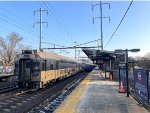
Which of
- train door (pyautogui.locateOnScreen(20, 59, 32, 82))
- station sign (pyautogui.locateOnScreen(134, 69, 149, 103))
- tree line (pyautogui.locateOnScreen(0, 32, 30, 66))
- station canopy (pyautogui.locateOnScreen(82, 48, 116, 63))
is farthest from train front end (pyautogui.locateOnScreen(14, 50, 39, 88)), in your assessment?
tree line (pyautogui.locateOnScreen(0, 32, 30, 66))

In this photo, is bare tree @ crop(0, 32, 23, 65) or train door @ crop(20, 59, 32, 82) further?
bare tree @ crop(0, 32, 23, 65)

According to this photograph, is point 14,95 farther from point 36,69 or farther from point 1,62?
point 1,62

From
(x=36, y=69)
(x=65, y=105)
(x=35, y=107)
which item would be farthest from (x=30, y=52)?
(x=65, y=105)

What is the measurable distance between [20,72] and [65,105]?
10.3 meters

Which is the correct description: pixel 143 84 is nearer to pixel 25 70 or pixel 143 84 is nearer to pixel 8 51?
pixel 25 70

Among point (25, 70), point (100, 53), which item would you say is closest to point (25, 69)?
point (25, 70)

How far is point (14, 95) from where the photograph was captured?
740 inches

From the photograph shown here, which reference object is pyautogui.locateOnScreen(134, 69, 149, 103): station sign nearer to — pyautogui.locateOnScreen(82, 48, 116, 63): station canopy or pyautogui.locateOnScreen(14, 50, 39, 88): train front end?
pyautogui.locateOnScreen(14, 50, 39, 88): train front end

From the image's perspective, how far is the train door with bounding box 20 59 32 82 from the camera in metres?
22.6

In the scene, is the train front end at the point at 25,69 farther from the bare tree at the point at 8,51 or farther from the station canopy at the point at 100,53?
the bare tree at the point at 8,51

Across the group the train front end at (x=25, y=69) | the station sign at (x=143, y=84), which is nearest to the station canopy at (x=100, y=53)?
the train front end at (x=25, y=69)

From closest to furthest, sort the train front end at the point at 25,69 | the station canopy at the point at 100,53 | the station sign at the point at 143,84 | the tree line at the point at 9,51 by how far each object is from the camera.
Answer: the station sign at the point at 143,84
the train front end at the point at 25,69
the station canopy at the point at 100,53
the tree line at the point at 9,51

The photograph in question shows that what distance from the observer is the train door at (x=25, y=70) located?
890 inches

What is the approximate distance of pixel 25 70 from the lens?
Result: 891 inches
